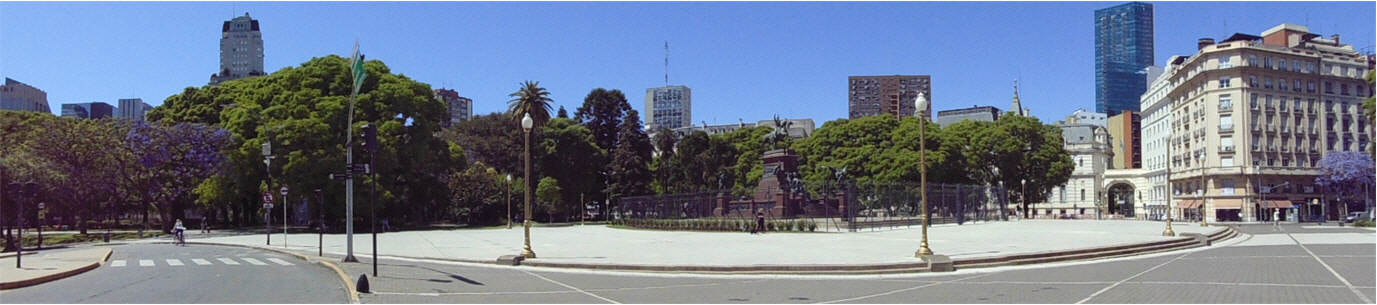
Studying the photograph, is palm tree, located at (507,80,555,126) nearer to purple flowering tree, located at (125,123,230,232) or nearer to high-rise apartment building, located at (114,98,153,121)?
purple flowering tree, located at (125,123,230,232)

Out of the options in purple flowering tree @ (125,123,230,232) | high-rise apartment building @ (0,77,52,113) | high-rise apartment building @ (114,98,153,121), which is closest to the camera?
purple flowering tree @ (125,123,230,232)

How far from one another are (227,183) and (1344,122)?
89.1 meters

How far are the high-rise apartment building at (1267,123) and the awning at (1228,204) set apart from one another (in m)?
0.08

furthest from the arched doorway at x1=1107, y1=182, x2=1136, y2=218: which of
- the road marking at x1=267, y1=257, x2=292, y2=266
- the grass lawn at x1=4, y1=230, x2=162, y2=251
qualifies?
the road marking at x1=267, y1=257, x2=292, y2=266

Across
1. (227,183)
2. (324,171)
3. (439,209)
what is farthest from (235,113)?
(439,209)

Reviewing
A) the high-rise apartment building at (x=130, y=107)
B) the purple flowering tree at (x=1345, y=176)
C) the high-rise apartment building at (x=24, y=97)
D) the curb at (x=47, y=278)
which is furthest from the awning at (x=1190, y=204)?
the high-rise apartment building at (x=130, y=107)

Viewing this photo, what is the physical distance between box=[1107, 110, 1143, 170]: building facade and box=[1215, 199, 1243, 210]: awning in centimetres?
5159

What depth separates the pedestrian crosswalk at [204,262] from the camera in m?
22.9

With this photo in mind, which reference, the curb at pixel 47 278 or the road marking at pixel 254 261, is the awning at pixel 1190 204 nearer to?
the road marking at pixel 254 261

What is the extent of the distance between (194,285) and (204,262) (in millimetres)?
8138

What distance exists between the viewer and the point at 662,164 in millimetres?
83000

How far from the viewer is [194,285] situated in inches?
643

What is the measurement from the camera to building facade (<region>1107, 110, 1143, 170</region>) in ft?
440

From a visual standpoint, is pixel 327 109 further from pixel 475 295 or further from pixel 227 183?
pixel 475 295
